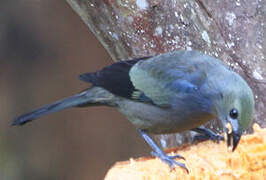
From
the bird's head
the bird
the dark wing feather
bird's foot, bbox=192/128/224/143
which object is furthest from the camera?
the dark wing feather

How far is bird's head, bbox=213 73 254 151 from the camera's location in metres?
2.86

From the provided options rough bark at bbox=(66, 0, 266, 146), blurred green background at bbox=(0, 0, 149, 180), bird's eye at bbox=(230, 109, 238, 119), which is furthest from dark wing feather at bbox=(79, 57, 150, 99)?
blurred green background at bbox=(0, 0, 149, 180)

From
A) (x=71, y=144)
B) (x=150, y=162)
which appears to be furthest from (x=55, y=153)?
(x=150, y=162)

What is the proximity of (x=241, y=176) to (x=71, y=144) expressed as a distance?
2737 millimetres

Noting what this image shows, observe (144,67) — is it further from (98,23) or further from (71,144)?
(71,144)

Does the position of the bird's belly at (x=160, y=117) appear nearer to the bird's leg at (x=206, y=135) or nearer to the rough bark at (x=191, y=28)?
the bird's leg at (x=206, y=135)

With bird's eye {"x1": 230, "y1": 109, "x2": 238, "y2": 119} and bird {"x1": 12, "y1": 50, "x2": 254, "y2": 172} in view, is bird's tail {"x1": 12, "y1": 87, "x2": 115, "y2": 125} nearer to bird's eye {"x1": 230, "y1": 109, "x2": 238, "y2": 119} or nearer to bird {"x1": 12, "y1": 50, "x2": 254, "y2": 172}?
bird {"x1": 12, "y1": 50, "x2": 254, "y2": 172}

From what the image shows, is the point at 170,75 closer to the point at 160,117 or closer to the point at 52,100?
the point at 160,117

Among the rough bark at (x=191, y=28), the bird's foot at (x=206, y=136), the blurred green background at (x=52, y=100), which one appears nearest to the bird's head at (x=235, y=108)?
the bird's foot at (x=206, y=136)

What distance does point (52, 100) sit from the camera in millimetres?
5285

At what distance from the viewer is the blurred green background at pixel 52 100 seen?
5.16 metres

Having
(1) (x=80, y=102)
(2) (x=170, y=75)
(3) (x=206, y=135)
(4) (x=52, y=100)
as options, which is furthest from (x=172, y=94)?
(4) (x=52, y=100)

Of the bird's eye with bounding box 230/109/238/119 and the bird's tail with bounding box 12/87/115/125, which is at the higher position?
the bird's tail with bounding box 12/87/115/125

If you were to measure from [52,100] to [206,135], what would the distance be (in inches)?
89.9
